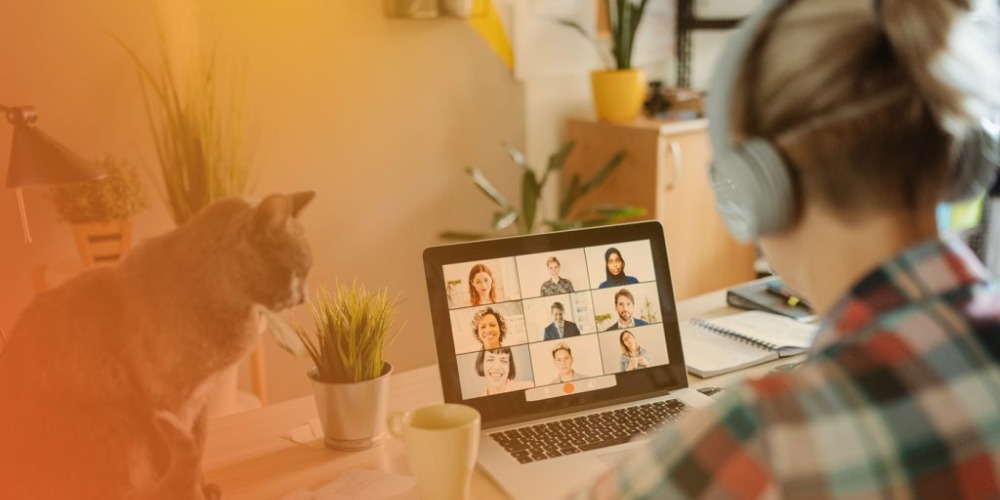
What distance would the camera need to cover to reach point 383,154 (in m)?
3.02

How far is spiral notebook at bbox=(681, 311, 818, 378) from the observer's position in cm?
156

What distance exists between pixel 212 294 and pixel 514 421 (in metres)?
0.54

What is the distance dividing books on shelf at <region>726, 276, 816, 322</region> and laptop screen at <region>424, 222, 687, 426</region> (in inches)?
19.0

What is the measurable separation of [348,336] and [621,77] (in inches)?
84.3

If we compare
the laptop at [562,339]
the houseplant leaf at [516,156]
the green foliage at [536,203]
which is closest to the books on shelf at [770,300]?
the laptop at [562,339]

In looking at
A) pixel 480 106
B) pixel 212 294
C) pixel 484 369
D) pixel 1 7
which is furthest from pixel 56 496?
pixel 480 106

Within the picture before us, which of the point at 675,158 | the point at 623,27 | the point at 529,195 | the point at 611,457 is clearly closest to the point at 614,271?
the point at 611,457

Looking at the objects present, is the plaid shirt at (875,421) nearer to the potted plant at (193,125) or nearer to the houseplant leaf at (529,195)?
the potted plant at (193,125)

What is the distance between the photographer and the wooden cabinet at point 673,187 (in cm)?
315

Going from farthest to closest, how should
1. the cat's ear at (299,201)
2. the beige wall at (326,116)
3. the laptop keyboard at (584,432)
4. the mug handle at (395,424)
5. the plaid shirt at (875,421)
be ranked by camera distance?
the beige wall at (326,116) < the laptop keyboard at (584,432) < the mug handle at (395,424) < the cat's ear at (299,201) < the plaid shirt at (875,421)

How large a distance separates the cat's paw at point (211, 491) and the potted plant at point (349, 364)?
216 millimetres

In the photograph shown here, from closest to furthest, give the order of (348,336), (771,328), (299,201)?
(299,201)
(348,336)
(771,328)

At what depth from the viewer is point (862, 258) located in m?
0.70

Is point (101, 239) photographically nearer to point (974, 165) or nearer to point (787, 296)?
point (787, 296)
